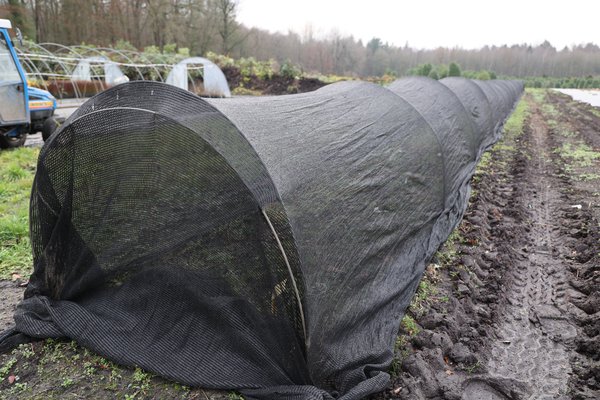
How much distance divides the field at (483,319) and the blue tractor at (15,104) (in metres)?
2.43

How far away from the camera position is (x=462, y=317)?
133 inches

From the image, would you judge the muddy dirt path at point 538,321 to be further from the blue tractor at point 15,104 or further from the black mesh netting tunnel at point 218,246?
the blue tractor at point 15,104

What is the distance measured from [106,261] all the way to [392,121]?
301 cm

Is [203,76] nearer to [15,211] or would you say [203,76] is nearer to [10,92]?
[10,92]

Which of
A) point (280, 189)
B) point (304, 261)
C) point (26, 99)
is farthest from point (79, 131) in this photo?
point (26, 99)

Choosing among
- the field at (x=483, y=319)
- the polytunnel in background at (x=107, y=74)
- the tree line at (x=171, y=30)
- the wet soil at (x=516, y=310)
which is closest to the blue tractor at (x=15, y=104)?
the field at (x=483, y=319)

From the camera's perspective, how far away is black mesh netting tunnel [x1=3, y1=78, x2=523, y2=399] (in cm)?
238

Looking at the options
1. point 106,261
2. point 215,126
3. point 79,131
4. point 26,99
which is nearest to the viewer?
point 215,126

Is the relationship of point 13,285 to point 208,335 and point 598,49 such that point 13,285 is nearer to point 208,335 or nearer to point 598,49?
point 208,335

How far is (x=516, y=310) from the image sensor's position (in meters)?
3.58

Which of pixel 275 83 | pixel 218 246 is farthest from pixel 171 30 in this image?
pixel 218 246

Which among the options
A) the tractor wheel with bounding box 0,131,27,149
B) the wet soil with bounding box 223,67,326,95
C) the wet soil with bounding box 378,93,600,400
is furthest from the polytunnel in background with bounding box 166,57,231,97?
the wet soil with bounding box 378,93,600,400

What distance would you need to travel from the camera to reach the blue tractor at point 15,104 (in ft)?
26.6

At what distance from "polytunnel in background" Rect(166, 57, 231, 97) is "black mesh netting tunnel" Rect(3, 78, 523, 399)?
1647 centimetres
